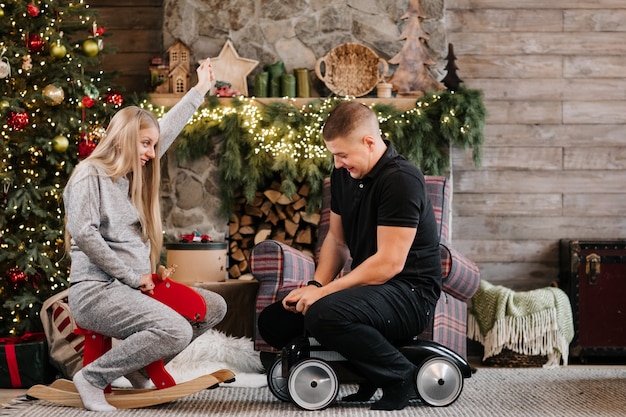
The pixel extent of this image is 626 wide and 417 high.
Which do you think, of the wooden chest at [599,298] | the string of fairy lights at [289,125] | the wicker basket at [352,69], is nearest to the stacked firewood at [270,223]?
the string of fairy lights at [289,125]

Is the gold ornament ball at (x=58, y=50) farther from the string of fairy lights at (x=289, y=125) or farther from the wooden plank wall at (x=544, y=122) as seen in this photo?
the wooden plank wall at (x=544, y=122)

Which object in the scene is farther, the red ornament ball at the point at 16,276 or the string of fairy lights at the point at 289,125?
the string of fairy lights at the point at 289,125

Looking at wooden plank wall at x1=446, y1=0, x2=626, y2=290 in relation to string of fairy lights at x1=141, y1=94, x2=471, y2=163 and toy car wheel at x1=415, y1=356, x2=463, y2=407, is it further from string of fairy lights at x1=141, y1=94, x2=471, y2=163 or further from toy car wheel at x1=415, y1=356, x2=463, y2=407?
toy car wheel at x1=415, y1=356, x2=463, y2=407

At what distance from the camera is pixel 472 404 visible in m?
3.01

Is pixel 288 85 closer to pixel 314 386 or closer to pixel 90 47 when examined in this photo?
pixel 90 47

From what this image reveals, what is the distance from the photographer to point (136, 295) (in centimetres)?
295

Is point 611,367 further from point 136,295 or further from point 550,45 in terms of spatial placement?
point 136,295

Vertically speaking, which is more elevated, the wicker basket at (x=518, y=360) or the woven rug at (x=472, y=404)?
the woven rug at (x=472, y=404)

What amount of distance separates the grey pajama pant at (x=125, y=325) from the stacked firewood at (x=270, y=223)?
167 centimetres

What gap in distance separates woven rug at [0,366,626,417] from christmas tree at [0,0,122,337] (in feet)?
3.06

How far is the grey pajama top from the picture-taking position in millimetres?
2908

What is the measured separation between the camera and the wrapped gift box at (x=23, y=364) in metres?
3.59

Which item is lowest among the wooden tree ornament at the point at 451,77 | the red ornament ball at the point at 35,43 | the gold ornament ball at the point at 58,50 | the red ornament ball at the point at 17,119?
the red ornament ball at the point at 17,119

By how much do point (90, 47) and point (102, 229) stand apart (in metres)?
1.54
